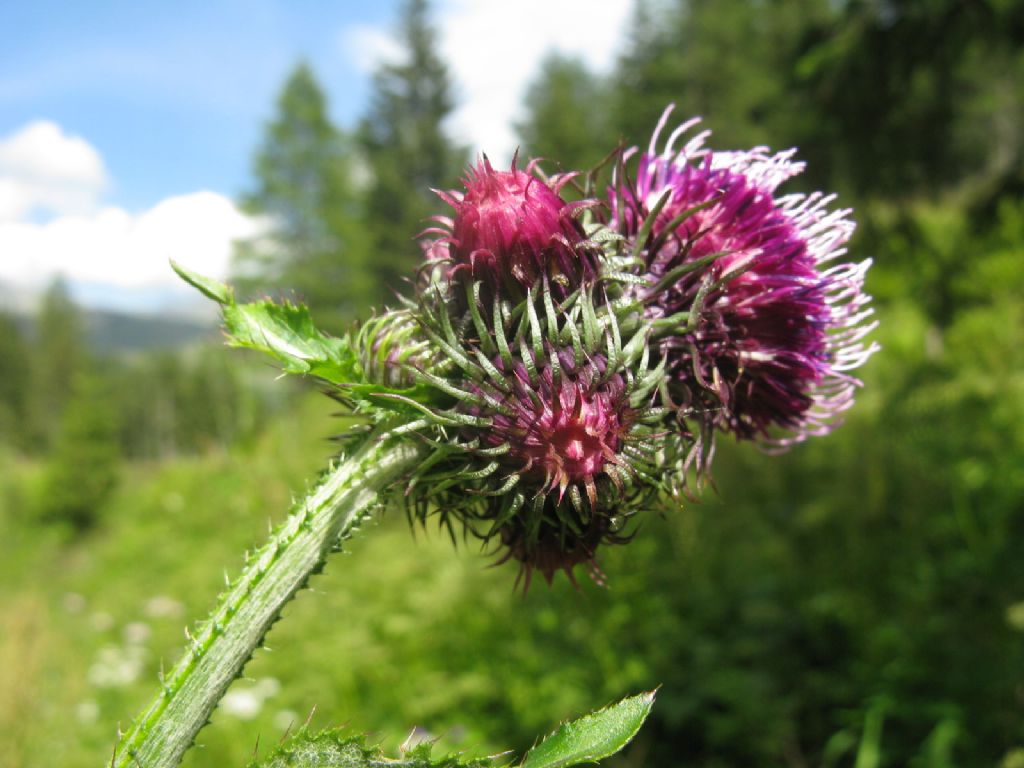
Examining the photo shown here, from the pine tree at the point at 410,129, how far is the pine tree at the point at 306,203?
1.95 m

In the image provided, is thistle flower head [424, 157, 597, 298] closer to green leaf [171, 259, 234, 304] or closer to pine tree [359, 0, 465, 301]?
green leaf [171, 259, 234, 304]

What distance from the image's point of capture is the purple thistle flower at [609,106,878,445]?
4.99 feet

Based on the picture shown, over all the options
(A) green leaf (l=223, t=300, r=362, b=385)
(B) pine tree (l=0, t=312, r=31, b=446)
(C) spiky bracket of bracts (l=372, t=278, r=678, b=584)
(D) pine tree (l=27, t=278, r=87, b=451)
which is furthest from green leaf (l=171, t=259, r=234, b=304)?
(B) pine tree (l=0, t=312, r=31, b=446)

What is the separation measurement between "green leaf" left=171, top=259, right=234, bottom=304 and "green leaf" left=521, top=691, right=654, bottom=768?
911 mm

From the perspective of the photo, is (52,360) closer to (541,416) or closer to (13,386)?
(13,386)

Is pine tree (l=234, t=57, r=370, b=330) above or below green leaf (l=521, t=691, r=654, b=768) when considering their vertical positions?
above

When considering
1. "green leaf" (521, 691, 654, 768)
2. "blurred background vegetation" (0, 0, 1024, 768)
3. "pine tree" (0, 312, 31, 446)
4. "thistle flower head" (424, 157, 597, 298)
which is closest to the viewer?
"green leaf" (521, 691, 654, 768)

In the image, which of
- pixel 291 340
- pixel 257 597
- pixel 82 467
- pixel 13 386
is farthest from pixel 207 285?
pixel 13 386

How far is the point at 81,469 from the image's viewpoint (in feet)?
99.8

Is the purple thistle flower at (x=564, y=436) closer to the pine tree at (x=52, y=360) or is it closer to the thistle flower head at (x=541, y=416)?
the thistle flower head at (x=541, y=416)

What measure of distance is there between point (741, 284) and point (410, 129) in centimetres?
3652

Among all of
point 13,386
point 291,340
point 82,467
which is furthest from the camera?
point 13,386

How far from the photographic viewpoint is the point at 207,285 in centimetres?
133

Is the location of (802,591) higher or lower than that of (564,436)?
lower
